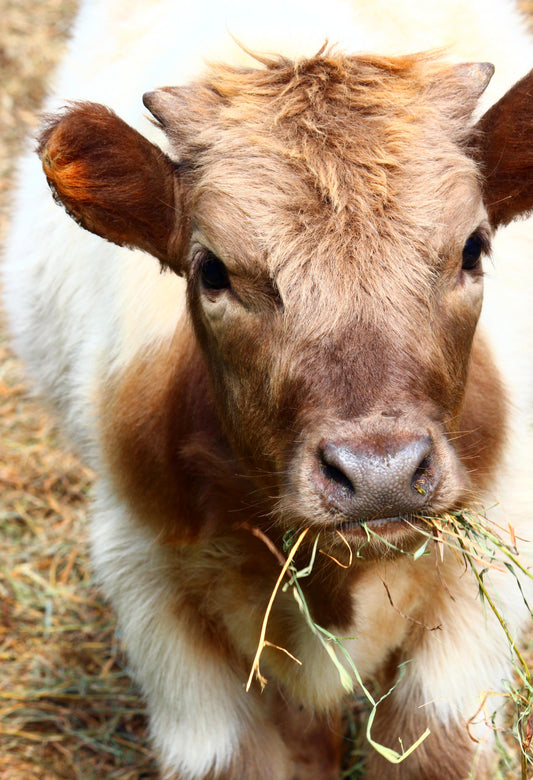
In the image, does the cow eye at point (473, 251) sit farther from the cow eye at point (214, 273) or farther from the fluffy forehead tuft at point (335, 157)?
the cow eye at point (214, 273)

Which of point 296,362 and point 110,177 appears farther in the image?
point 110,177

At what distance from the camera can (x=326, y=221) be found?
9.61ft

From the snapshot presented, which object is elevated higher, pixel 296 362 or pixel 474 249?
pixel 474 249

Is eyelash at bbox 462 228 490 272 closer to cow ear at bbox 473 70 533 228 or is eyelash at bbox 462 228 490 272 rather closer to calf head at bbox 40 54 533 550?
calf head at bbox 40 54 533 550

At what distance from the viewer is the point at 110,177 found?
10.5 ft

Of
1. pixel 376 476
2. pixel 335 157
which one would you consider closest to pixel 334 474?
pixel 376 476

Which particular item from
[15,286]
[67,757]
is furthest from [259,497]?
[15,286]

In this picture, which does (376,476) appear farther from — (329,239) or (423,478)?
(329,239)

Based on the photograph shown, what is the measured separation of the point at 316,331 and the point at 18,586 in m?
3.35

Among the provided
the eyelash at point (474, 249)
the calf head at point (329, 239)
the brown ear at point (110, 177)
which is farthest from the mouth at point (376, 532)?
the brown ear at point (110, 177)

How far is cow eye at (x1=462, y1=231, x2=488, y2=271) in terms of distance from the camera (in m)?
3.13

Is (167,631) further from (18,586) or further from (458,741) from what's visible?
(18,586)

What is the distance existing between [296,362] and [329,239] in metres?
0.32

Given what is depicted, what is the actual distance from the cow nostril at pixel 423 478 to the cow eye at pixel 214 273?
2.55ft
